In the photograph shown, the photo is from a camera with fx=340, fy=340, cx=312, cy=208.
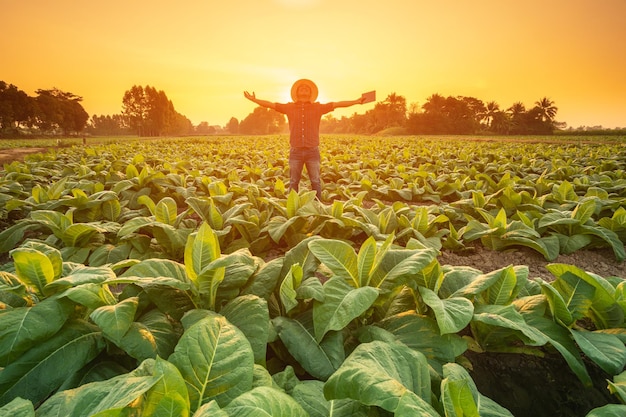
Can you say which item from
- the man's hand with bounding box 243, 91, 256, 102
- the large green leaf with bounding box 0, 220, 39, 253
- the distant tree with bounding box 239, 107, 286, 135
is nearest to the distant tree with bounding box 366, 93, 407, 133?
the distant tree with bounding box 239, 107, 286, 135

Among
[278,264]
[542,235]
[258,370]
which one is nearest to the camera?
[258,370]

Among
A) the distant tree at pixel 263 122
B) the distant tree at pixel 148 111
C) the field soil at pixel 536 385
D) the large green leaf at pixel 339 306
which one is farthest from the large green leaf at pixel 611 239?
the distant tree at pixel 263 122

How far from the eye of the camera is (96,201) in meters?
3.52

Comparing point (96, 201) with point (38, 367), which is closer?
point (38, 367)

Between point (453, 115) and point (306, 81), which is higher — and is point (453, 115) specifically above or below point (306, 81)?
above

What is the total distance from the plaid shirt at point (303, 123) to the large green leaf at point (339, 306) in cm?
491

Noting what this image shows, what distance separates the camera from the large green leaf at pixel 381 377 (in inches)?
33.5

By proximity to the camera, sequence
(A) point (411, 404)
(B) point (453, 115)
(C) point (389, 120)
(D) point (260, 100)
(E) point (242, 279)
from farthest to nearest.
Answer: (C) point (389, 120)
(B) point (453, 115)
(D) point (260, 100)
(E) point (242, 279)
(A) point (411, 404)

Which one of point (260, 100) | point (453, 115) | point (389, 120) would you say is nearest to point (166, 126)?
point (389, 120)

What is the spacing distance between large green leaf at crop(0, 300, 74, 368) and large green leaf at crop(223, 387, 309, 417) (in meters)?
0.82

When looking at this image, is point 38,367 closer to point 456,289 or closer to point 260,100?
point 456,289

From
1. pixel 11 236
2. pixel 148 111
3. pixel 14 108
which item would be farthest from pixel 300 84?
pixel 148 111

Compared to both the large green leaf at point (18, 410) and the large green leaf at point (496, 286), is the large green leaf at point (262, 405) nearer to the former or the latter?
the large green leaf at point (18, 410)

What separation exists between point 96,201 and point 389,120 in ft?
280
